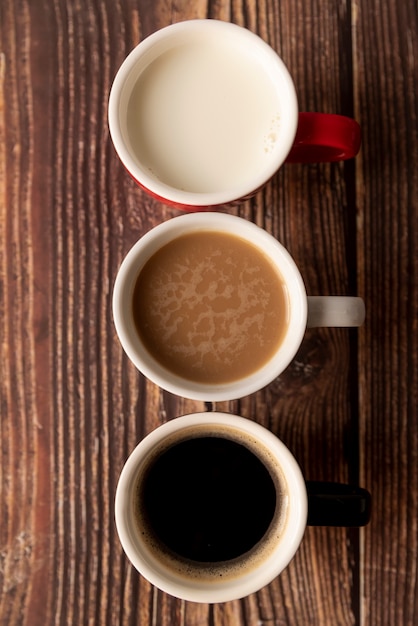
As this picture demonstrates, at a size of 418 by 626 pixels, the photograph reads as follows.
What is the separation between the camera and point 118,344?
0.90m

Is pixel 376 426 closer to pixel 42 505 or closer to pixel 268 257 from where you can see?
pixel 268 257

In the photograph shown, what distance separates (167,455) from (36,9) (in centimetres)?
61

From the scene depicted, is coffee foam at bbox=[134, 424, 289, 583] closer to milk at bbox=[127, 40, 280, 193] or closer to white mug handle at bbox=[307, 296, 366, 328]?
white mug handle at bbox=[307, 296, 366, 328]

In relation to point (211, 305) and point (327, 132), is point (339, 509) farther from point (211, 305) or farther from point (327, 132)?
point (327, 132)

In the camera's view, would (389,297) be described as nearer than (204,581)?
No

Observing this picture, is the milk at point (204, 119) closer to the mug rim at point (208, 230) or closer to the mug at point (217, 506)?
the mug rim at point (208, 230)

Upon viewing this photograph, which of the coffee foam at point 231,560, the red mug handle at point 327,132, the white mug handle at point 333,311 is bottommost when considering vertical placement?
the coffee foam at point 231,560

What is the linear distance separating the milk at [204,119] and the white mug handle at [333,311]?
19cm

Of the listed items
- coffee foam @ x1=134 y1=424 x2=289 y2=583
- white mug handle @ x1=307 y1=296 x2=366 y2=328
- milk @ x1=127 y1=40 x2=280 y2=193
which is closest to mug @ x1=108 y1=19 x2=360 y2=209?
milk @ x1=127 y1=40 x2=280 y2=193

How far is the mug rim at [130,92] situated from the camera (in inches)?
30.7

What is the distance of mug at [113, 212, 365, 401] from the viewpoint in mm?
785

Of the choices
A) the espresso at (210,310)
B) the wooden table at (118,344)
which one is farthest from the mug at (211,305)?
the wooden table at (118,344)

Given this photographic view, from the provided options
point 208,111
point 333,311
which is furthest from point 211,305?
point 208,111

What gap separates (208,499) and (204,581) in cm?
10
